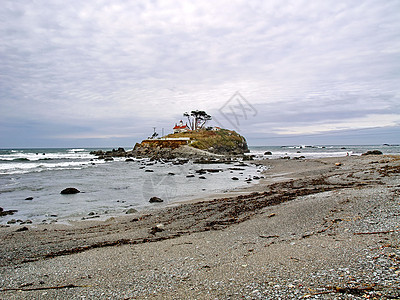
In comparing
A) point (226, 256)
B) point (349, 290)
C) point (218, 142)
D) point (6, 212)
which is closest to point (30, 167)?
point (6, 212)

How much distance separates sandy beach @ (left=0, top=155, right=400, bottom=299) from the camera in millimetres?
3865

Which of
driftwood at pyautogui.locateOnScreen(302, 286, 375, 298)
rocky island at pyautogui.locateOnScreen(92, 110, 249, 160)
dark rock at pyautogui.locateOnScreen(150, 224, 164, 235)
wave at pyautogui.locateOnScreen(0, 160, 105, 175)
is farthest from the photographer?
rocky island at pyautogui.locateOnScreen(92, 110, 249, 160)

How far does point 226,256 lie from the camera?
5.47 metres

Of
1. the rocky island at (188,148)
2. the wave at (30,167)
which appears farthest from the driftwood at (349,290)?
the rocky island at (188,148)

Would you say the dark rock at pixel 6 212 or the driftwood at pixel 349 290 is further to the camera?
the dark rock at pixel 6 212

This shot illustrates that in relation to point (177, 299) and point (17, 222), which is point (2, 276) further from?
point (17, 222)

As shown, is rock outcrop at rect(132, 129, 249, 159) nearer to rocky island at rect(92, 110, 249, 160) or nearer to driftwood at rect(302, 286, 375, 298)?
rocky island at rect(92, 110, 249, 160)

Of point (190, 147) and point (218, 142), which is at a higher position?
point (218, 142)

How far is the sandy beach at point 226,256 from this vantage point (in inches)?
152

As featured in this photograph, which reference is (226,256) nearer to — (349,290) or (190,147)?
(349,290)

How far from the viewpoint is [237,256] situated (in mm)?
5391

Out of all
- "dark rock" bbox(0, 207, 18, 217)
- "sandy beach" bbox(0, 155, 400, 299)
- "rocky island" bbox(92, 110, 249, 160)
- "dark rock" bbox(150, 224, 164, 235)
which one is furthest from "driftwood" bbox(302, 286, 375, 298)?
"rocky island" bbox(92, 110, 249, 160)

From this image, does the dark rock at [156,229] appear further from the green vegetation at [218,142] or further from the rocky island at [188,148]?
the green vegetation at [218,142]

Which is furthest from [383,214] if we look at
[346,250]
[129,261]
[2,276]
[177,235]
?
[2,276]
